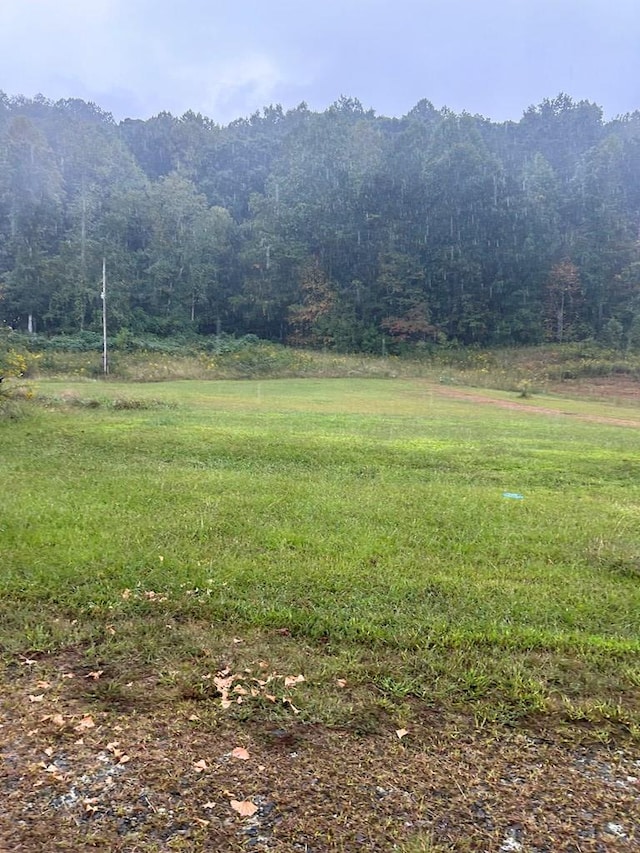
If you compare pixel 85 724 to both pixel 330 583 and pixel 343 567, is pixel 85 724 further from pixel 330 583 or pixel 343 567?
pixel 343 567

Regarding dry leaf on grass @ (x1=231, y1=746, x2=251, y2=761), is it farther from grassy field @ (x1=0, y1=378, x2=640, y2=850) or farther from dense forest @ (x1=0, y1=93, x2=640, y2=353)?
dense forest @ (x1=0, y1=93, x2=640, y2=353)

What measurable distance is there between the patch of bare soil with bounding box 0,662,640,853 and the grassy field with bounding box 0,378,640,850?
3.7 inches

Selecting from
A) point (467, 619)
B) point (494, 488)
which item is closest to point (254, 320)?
point (494, 488)

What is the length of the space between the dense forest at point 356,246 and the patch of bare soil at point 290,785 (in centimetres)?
4090

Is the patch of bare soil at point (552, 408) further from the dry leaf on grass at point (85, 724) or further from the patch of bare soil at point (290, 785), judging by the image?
the dry leaf on grass at point (85, 724)

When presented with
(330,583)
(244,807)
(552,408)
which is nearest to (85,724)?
(244,807)

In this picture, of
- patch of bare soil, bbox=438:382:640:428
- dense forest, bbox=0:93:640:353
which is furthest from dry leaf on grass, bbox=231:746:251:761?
dense forest, bbox=0:93:640:353

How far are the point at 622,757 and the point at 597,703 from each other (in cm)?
35

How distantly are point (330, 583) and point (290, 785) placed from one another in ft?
6.11

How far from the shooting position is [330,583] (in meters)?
4.09

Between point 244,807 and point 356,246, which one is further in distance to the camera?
point 356,246

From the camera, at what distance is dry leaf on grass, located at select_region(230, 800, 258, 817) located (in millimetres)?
2119

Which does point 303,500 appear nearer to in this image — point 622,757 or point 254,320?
point 622,757

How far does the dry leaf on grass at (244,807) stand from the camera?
212cm
